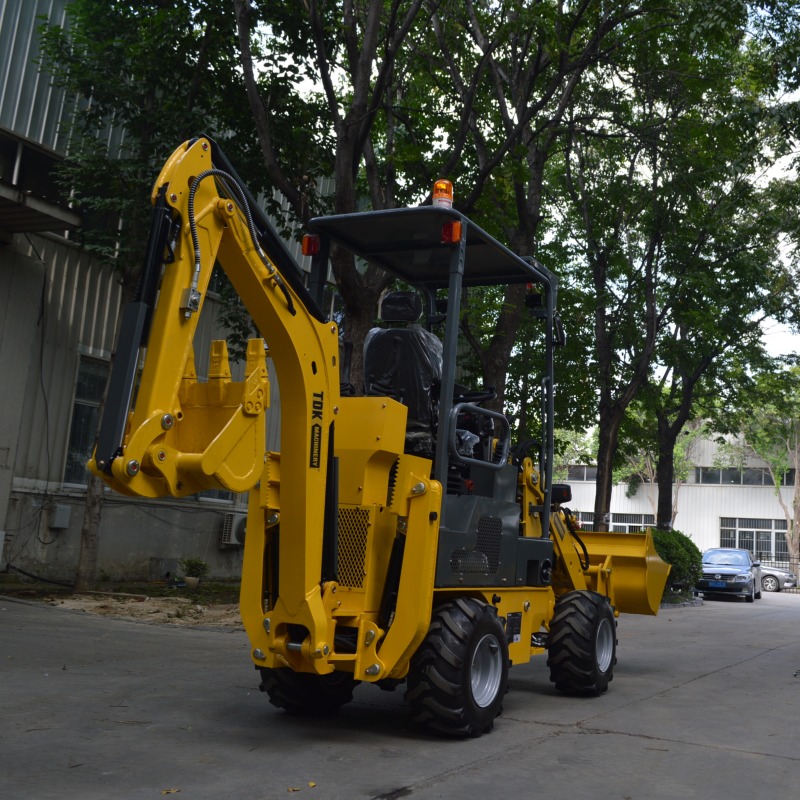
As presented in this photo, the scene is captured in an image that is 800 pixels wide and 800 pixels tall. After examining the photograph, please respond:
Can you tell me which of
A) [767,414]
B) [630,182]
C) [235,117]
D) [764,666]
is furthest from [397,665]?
[767,414]

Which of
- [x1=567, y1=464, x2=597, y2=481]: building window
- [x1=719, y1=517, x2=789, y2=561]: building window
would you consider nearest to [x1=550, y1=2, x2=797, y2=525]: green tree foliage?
[x1=719, y1=517, x2=789, y2=561]: building window

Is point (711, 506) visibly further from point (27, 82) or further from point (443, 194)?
point (443, 194)

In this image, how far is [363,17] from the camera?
46.4 feet

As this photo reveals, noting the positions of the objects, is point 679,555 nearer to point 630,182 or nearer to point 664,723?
point 630,182

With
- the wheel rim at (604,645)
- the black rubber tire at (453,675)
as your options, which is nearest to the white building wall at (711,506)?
the wheel rim at (604,645)

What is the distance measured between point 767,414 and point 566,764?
41.8m

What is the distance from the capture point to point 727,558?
30219mm

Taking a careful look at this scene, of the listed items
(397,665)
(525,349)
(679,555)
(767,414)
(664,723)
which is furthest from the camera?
(767,414)

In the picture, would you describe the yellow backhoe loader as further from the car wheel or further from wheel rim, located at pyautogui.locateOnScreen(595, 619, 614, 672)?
the car wheel

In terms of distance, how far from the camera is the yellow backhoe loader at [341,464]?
5.24m

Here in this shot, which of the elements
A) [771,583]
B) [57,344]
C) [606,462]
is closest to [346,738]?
[57,344]

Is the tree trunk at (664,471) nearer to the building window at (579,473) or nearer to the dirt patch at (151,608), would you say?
the dirt patch at (151,608)

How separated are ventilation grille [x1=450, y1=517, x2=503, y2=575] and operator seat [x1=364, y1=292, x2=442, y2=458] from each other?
0.72m

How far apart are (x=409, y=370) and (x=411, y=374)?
35 mm
